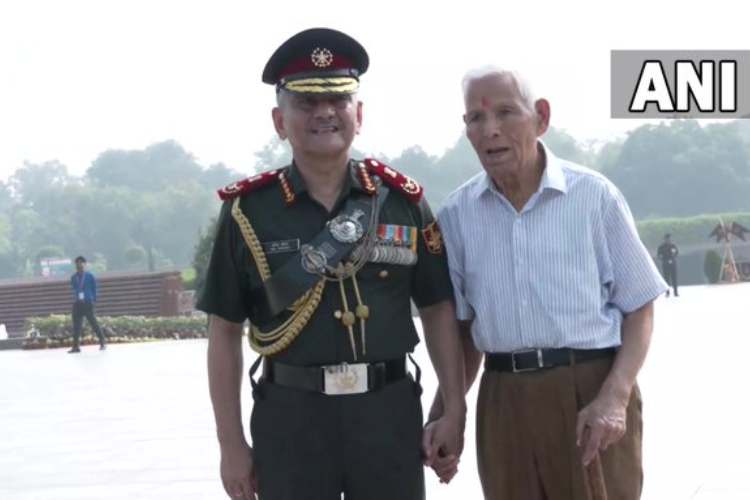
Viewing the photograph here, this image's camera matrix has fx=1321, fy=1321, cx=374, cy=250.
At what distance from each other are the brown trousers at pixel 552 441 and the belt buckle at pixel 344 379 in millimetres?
344

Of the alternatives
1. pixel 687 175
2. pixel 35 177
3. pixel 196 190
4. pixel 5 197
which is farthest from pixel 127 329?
pixel 35 177

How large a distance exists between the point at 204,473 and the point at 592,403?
14.0ft

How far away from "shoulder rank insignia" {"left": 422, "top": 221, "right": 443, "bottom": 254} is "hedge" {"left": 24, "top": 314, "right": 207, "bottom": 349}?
20.9 meters

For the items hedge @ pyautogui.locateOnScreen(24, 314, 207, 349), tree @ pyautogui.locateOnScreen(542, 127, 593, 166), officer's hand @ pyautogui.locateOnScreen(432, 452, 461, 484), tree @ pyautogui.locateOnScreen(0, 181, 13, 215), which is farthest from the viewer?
tree @ pyautogui.locateOnScreen(0, 181, 13, 215)

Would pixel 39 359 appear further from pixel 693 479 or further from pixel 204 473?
pixel 693 479

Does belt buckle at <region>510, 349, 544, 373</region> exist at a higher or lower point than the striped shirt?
lower

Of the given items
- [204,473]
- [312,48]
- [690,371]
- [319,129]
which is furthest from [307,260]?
[690,371]

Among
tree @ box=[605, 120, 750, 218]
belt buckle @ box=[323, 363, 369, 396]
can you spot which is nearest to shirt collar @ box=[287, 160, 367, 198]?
belt buckle @ box=[323, 363, 369, 396]

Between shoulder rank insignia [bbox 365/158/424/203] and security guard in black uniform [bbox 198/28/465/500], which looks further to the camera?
shoulder rank insignia [bbox 365/158/424/203]

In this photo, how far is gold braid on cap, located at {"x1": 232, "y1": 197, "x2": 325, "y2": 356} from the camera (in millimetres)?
3012

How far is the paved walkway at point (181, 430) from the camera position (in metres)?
6.31

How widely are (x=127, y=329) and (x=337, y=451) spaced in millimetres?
22247

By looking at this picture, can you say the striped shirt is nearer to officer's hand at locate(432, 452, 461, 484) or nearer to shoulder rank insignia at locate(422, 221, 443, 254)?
shoulder rank insignia at locate(422, 221, 443, 254)

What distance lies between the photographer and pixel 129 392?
12.2 metres
